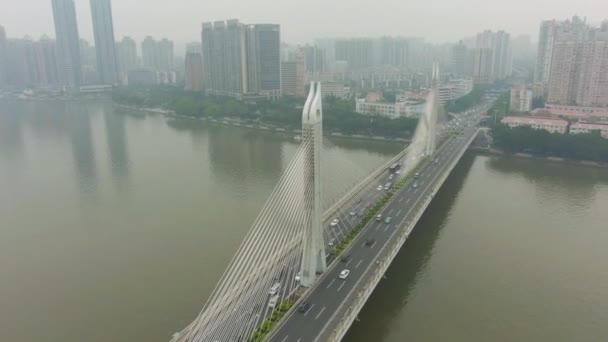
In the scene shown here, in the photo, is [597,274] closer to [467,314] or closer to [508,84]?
[467,314]

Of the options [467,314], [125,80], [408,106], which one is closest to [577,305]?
[467,314]

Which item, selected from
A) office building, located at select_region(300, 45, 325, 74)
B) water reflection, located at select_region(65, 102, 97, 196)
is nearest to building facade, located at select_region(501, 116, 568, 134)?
water reflection, located at select_region(65, 102, 97, 196)

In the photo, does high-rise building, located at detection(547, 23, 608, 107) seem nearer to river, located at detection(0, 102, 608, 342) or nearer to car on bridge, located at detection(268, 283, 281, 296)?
river, located at detection(0, 102, 608, 342)

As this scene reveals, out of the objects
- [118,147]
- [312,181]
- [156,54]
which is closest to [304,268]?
[312,181]

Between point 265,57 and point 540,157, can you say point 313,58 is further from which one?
point 540,157

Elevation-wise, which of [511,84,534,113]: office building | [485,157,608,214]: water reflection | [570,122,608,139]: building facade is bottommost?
[485,157,608,214]: water reflection

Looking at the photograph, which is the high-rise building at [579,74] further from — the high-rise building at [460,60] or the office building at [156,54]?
the office building at [156,54]

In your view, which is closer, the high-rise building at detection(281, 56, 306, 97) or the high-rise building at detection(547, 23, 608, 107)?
the high-rise building at detection(547, 23, 608, 107)
